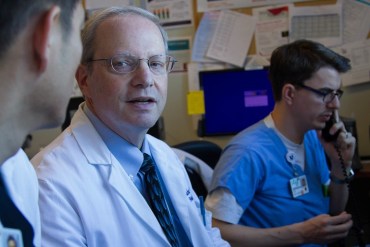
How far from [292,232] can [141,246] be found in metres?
0.59

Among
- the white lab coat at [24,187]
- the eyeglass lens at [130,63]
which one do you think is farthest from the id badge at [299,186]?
the white lab coat at [24,187]

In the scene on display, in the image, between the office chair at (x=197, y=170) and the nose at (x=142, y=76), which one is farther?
the office chair at (x=197, y=170)

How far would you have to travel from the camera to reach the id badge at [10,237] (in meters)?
0.66

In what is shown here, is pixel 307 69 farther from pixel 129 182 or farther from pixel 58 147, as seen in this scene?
pixel 58 147

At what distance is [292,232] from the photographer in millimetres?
1417

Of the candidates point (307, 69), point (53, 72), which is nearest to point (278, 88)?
point (307, 69)

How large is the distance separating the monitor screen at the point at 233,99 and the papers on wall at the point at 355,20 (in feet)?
1.65

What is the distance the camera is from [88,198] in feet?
3.36

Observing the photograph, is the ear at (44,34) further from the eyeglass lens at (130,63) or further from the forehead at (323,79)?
the forehead at (323,79)

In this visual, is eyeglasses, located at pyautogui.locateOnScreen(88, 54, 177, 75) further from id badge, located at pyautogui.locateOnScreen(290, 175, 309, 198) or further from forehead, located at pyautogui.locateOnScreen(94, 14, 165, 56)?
id badge, located at pyautogui.locateOnScreen(290, 175, 309, 198)

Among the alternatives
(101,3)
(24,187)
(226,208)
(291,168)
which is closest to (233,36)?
(101,3)

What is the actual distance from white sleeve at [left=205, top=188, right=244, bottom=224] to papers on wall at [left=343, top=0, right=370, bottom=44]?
1.44m

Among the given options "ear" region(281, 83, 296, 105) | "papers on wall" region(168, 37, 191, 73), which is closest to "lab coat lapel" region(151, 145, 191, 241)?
"ear" region(281, 83, 296, 105)

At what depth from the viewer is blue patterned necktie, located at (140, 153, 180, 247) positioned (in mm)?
1150
